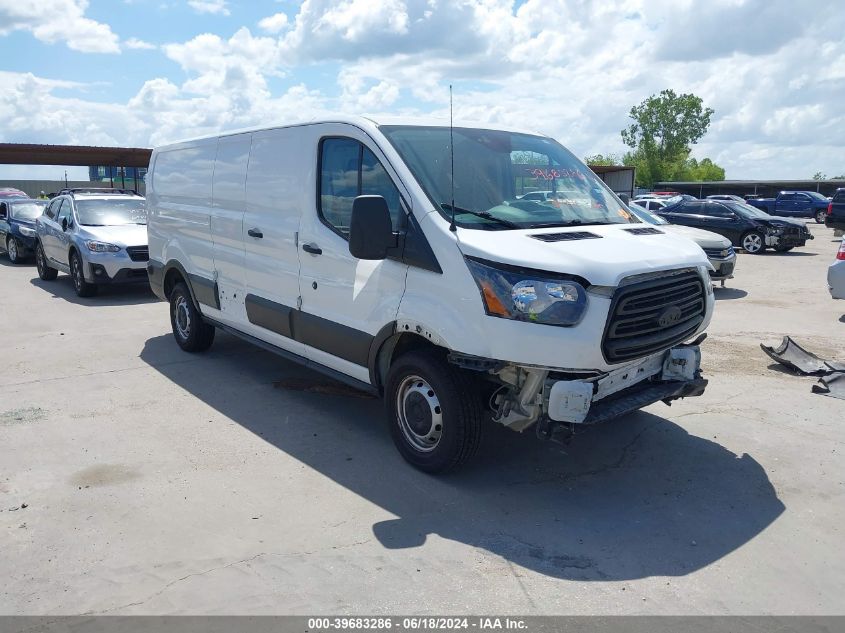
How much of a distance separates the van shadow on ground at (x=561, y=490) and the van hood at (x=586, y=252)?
1409 millimetres

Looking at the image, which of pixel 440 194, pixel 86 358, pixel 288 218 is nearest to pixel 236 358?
pixel 86 358

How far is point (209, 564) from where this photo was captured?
12.4ft

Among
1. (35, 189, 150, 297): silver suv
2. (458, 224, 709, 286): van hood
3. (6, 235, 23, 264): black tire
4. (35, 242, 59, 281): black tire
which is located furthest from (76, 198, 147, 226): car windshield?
(458, 224, 709, 286): van hood

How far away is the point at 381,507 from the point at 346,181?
2.34 m

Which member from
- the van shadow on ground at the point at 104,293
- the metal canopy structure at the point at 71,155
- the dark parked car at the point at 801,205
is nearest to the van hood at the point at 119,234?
the van shadow on ground at the point at 104,293

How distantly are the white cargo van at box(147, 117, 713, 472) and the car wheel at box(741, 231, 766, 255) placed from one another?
15630 mm

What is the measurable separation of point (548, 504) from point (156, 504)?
2410mm

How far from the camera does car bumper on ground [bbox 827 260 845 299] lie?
9375 mm

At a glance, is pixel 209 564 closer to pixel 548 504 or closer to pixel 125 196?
pixel 548 504

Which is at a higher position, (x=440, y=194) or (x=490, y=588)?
(x=440, y=194)

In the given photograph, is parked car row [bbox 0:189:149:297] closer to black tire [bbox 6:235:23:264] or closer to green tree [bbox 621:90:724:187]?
black tire [bbox 6:235:23:264]

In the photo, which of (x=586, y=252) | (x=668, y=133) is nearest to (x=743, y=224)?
(x=586, y=252)

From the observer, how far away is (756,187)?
233 feet

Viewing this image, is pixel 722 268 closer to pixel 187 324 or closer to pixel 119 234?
pixel 187 324
